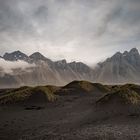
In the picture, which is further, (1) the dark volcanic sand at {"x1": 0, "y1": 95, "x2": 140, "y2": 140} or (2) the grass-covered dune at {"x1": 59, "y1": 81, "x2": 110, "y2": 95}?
(2) the grass-covered dune at {"x1": 59, "y1": 81, "x2": 110, "y2": 95}

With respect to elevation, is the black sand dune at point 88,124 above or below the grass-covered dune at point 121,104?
below

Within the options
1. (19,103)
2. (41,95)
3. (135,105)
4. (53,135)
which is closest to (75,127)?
(53,135)

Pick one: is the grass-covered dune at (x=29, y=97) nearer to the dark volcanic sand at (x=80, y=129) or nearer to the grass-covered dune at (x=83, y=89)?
the dark volcanic sand at (x=80, y=129)

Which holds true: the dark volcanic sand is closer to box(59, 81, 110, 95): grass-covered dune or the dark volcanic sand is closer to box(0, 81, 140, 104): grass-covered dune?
box(0, 81, 140, 104): grass-covered dune

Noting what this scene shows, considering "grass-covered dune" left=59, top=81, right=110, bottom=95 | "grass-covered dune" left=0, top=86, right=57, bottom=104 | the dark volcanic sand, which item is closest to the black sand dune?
the dark volcanic sand

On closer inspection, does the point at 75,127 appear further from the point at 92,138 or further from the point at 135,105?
the point at 135,105

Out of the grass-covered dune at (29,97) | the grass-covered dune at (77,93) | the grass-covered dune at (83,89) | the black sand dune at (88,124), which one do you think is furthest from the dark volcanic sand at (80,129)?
the grass-covered dune at (83,89)

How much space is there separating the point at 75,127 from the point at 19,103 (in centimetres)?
3605

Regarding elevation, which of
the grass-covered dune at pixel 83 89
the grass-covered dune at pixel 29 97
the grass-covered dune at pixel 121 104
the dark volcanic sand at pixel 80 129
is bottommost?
the dark volcanic sand at pixel 80 129

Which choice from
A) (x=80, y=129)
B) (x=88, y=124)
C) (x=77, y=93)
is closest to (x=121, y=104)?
(x=88, y=124)

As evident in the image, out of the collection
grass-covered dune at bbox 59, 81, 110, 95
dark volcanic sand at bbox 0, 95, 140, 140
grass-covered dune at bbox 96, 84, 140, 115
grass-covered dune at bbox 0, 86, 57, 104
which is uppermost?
grass-covered dune at bbox 59, 81, 110, 95

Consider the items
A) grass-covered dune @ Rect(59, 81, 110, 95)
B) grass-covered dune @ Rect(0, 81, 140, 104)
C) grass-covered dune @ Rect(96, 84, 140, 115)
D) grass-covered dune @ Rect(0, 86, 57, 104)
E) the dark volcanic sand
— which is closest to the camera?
the dark volcanic sand

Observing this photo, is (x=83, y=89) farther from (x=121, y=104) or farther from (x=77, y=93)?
(x=121, y=104)

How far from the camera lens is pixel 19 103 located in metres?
70.3
